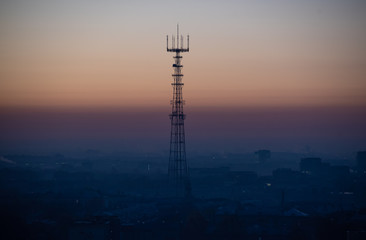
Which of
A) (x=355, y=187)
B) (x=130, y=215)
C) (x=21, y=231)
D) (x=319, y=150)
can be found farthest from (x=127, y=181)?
(x=319, y=150)

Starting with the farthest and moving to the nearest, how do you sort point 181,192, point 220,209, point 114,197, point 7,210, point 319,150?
point 319,150 → point 114,197 → point 181,192 → point 220,209 → point 7,210

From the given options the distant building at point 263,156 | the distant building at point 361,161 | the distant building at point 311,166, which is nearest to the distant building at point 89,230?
the distant building at point 311,166

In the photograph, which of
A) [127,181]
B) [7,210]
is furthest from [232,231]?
[127,181]

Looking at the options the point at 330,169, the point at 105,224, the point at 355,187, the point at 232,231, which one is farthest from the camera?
the point at 330,169

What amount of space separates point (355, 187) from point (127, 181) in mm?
17489

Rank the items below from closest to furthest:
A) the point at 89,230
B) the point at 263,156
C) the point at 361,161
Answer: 1. the point at 89,230
2. the point at 361,161
3. the point at 263,156

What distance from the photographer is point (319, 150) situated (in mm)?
104750

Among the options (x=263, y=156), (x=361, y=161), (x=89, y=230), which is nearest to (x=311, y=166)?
(x=361, y=161)

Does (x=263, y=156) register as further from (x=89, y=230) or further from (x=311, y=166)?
(x=89, y=230)

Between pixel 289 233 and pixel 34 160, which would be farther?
pixel 34 160

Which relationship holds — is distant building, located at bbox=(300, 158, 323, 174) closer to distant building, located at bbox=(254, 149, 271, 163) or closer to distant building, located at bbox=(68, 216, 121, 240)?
distant building, located at bbox=(254, 149, 271, 163)

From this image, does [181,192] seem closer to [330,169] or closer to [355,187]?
[355,187]

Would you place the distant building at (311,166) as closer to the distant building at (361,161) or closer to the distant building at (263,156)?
the distant building at (361,161)

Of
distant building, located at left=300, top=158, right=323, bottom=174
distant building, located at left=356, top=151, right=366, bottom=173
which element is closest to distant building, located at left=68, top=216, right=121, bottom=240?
distant building, located at left=300, top=158, right=323, bottom=174
